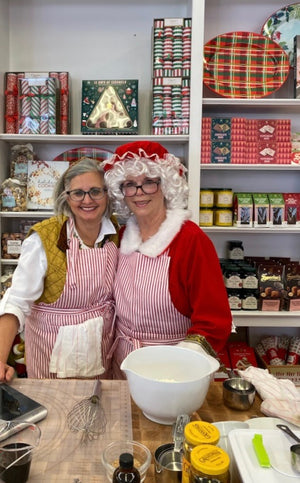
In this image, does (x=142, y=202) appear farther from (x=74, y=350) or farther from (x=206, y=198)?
(x=206, y=198)

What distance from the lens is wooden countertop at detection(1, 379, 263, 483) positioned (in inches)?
33.7

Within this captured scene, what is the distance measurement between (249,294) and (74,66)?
1.96m

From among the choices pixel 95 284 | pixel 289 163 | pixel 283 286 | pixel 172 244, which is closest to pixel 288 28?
pixel 289 163

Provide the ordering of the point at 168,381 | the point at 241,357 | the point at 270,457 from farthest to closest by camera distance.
Answer: the point at 241,357 → the point at 168,381 → the point at 270,457

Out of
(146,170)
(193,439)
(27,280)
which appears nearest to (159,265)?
(146,170)

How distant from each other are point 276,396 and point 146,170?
0.91 m

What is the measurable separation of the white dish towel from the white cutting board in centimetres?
14

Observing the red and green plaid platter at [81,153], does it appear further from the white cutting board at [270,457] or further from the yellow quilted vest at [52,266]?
the white cutting board at [270,457]

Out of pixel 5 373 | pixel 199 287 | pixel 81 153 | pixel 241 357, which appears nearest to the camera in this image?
pixel 5 373

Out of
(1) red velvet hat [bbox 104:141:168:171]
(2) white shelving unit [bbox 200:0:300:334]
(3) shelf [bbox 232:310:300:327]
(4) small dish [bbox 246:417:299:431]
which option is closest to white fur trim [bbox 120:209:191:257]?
(1) red velvet hat [bbox 104:141:168:171]

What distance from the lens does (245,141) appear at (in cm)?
255

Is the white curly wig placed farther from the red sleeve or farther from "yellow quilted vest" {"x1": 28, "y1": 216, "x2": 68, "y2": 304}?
"yellow quilted vest" {"x1": 28, "y1": 216, "x2": 68, "y2": 304}

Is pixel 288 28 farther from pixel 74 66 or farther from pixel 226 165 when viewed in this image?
pixel 74 66

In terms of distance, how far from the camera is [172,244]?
61.4 inches
